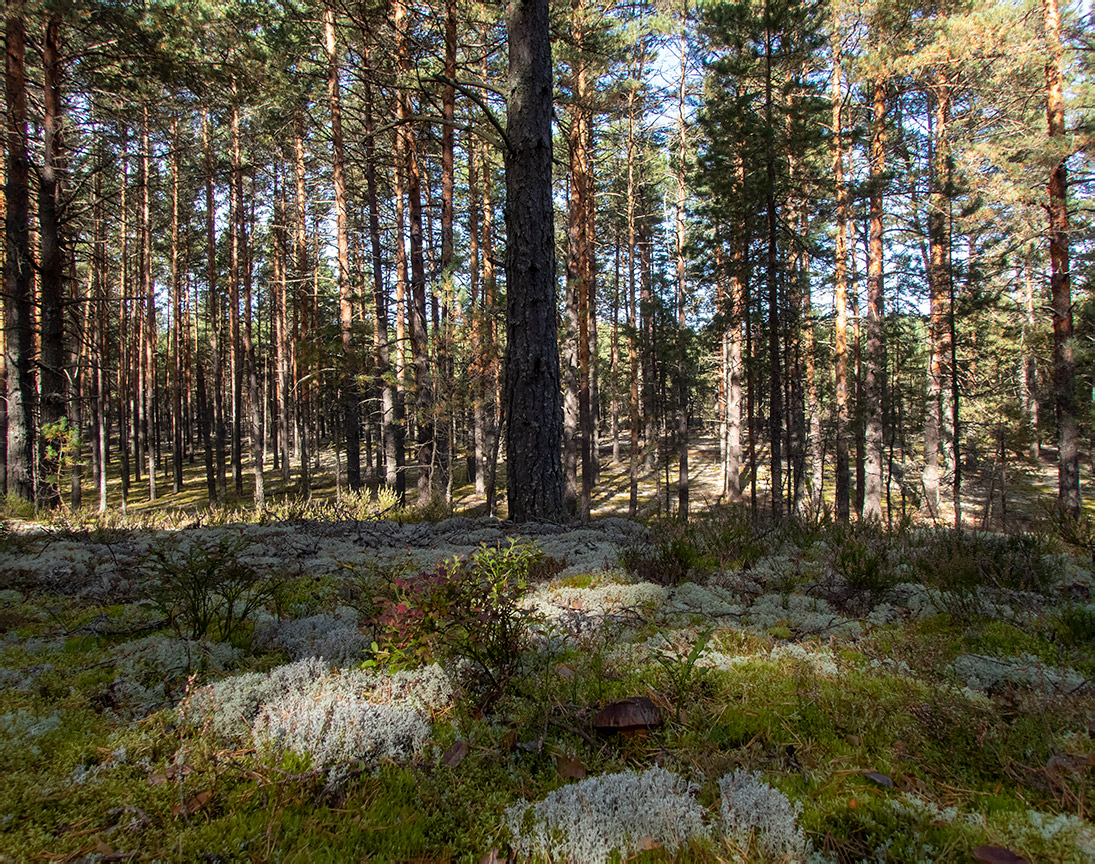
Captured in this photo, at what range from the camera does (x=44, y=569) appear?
4207 mm

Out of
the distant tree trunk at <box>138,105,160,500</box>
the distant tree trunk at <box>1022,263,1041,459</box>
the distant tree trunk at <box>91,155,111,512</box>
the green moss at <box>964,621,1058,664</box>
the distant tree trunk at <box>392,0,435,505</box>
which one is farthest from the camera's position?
the distant tree trunk at <box>1022,263,1041,459</box>

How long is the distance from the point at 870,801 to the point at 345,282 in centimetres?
1660

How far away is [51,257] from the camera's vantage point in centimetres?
1006

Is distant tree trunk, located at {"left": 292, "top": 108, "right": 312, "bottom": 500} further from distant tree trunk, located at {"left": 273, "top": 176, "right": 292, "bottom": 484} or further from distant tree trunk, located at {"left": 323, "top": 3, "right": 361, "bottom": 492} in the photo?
distant tree trunk, located at {"left": 323, "top": 3, "right": 361, "bottom": 492}

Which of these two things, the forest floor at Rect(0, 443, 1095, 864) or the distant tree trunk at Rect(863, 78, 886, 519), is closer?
the forest floor at Rect(0, 443, 1095, 864)

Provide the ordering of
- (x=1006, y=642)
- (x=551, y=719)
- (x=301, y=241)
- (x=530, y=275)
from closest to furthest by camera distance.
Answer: (x=551, y=719)
(x=1006, y=642)
(x=530, y=275)
(x=301, y=241)

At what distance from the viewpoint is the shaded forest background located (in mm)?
10070

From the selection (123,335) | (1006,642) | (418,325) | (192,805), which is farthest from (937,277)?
(123,335)

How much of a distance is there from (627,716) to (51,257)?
1333cm

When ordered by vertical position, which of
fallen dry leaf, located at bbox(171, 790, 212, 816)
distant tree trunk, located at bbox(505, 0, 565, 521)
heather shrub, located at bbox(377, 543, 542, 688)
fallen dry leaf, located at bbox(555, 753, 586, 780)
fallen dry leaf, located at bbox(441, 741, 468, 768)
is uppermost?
distant tree trunk, located at bbox(505, 0, 565, 521)

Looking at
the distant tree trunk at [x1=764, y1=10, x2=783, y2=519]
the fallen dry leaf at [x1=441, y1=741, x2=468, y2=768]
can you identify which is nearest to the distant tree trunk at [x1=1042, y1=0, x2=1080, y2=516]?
the distant tree trunk at [x1=764, y1=10, x2=783, y2=519]

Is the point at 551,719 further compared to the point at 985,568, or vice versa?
the point at 985,568

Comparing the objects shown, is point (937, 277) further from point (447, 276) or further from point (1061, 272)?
point (447, 276)

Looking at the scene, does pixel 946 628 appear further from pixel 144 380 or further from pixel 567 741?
pixel 144 380
